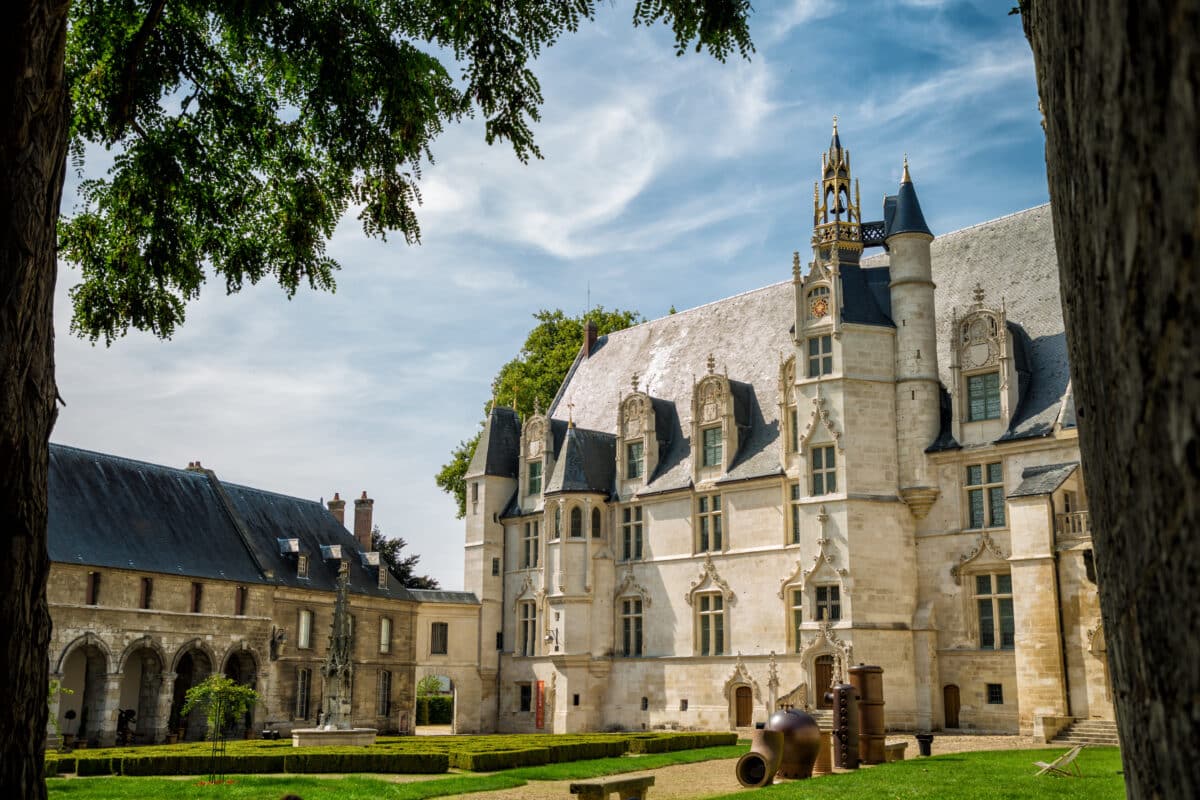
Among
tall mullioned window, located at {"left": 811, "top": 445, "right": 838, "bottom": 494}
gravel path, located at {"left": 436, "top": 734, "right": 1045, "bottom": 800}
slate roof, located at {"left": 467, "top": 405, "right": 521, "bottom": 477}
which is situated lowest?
gravel path, located at {"left": 436, "top": 734, "right": 1045, "bottom": 800}

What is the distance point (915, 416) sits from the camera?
35.3 metres

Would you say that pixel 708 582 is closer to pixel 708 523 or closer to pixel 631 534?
pixel 708 523

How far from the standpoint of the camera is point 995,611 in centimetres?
3259

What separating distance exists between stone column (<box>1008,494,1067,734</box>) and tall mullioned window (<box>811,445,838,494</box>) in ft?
20.6

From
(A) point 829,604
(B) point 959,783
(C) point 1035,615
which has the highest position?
(A) point 829,604

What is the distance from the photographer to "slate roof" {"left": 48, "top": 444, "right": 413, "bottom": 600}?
3822 cm

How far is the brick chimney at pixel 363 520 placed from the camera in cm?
5275

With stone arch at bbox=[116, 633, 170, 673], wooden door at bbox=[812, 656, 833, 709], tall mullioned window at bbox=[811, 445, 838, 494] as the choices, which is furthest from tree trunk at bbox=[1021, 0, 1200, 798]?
stone arch at bbox=[116, 633, 170, 673]

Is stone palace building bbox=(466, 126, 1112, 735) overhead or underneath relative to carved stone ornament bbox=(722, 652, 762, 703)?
overhead

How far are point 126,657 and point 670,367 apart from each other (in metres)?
23.0

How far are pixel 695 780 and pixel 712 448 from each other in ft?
65.9

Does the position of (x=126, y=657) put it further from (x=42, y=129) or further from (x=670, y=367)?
(x=42, y=129)

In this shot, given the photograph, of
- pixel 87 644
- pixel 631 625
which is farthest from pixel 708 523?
pixel 87 644

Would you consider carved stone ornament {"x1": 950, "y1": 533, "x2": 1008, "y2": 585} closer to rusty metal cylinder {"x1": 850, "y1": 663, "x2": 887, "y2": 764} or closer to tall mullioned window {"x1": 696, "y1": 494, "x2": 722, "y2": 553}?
tall mullioned window {"x1": 696, "y1": 494, "x2": 722, "y2": 553}
